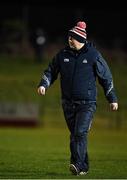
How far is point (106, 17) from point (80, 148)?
40.4 meters

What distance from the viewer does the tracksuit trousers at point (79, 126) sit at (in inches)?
495

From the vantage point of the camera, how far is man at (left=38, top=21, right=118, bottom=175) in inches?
496

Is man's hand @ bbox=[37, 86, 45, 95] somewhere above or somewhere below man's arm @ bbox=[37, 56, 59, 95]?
below

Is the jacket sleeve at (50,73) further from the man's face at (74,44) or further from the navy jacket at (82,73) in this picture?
the man's face at (74,44)

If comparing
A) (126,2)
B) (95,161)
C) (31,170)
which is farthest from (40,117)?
(31,170)

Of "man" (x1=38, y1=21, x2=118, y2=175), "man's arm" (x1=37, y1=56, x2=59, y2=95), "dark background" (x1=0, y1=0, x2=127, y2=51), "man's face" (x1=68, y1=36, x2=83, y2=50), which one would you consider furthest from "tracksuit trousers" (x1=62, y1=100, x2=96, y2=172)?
"dark background" (x1=0, y1=0, x2=127, y2=51)

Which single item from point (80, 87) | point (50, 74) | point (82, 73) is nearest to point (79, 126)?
point (80, 87)

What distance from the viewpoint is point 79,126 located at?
→ 1255 cm

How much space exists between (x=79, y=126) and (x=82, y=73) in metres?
0.82

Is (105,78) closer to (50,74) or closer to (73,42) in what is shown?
(73,42)

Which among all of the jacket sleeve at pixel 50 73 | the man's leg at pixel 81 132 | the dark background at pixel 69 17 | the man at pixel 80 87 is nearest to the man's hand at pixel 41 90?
the man at pixel 80 87

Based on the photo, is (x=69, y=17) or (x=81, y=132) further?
(x=69, y=17)

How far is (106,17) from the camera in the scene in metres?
52.5

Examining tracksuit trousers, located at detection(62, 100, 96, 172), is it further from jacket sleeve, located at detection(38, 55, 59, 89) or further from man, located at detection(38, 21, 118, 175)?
jacket sleeve, located at detection(38, 55, 59, 89)
